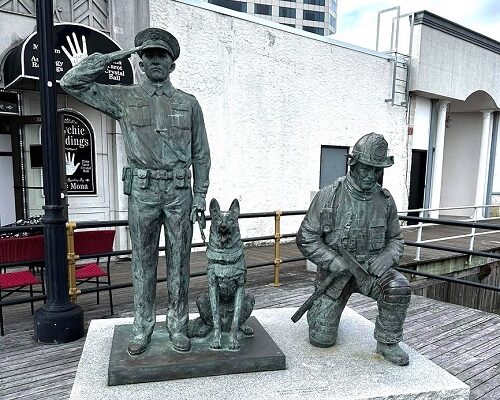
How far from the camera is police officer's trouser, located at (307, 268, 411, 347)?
2984mm

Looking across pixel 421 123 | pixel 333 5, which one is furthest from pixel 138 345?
pixel 333 5

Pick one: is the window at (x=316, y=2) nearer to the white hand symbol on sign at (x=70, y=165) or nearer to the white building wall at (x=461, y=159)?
the white building wall at (x=461, y=159)

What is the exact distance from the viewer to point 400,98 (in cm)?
1170

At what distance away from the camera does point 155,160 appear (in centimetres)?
289

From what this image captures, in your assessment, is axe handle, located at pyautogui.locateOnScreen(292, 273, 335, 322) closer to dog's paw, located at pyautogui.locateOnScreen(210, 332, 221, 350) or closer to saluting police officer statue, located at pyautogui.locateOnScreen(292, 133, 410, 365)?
saluting police officer statue, located at pyautogui.locateOnScreen(292, 133, 410, 365)

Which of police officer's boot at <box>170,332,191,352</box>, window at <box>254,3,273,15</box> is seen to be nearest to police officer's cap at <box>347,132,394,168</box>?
police officer's boot at <box>170,332,191,352</box>

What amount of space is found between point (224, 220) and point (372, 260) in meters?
1.19

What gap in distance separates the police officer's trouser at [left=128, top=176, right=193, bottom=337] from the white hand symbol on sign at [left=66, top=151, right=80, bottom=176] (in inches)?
191

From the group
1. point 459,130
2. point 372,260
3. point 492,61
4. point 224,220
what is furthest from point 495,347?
point 459,130

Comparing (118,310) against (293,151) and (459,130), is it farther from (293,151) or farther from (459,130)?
(459,130)

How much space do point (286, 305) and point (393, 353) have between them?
2415 mm

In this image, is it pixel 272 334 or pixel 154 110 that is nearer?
pixel 154 110

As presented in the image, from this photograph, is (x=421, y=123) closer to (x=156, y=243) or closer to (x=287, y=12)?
(x=156, y=243)

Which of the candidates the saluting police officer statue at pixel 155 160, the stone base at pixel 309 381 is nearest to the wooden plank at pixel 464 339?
the stone base at pixel 309 381
